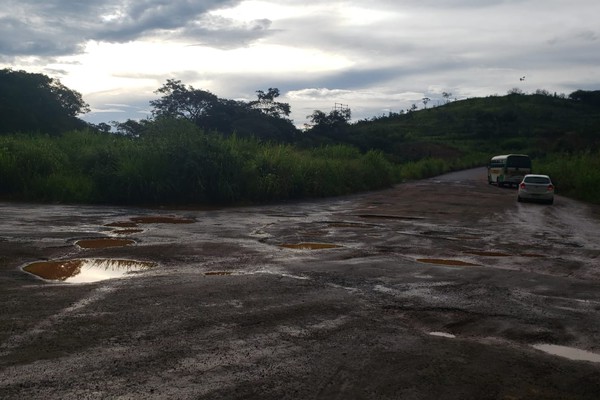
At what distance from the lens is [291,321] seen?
6570 mm

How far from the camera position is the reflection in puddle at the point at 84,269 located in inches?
349

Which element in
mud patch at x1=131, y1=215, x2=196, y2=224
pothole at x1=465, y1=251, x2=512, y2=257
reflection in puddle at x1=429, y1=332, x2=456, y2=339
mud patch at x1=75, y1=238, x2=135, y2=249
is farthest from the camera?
mud patch at x1=131, y1=215, x2=196, y2=224

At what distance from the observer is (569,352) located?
19.1 feet

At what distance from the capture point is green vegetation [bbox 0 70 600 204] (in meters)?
24.7

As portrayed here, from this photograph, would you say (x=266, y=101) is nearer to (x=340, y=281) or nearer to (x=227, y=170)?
(x=227, y=170)

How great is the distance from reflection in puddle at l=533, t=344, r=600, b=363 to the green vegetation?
19889 mm

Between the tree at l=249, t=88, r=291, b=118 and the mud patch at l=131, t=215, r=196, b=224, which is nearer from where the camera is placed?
the mud patch at l=131, t=215, r=196, b=224

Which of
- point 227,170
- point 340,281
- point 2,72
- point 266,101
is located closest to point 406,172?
point 266,101

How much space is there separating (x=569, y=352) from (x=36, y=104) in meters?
53.6

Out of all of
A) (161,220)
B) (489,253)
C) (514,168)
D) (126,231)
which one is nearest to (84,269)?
(126,231)

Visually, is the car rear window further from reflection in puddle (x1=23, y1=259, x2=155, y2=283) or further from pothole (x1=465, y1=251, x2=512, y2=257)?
reflection in puddle (x1=23, y1=259, x2=155, y2=283)

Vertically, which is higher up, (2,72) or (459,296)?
(2,72)

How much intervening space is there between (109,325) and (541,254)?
9.25 m

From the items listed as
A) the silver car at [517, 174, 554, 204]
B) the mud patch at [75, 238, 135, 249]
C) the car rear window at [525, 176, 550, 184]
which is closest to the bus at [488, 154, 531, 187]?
the car rear window at [525, 176, 550, 184]
